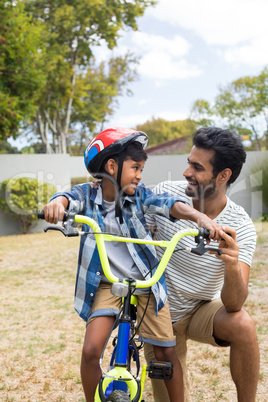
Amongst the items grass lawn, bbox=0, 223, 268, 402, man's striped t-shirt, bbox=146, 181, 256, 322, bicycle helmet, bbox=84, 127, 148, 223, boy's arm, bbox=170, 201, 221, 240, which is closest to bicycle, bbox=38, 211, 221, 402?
boy's arm, bbox=170, 201, 221, 240

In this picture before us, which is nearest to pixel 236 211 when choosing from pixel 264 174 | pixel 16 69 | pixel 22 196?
pixel 264 174

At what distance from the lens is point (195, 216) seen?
7.82 feet

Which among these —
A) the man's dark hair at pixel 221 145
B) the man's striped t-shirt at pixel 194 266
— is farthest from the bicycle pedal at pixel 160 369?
the man's dark hair at pixel 221 145

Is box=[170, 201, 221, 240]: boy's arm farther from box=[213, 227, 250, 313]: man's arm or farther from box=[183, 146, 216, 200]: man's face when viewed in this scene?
box=[183, 146, 216, 200]: man's face

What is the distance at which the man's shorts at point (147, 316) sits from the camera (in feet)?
8.18

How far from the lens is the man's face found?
3.06 meters

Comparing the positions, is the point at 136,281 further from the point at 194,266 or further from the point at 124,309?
the point at 194,266

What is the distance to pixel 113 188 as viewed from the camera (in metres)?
2.64

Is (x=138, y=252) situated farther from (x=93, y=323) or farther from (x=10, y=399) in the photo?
(x=10, y=399)

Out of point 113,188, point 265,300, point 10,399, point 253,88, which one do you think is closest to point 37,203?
point 265,300

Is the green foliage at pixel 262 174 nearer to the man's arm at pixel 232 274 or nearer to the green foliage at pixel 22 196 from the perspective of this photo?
the green foliage at pixel 22 196

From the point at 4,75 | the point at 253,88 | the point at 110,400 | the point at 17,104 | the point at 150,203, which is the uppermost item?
the point at 253,88

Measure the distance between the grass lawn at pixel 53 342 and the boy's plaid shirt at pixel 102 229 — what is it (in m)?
1.28

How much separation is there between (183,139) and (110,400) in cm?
4805
